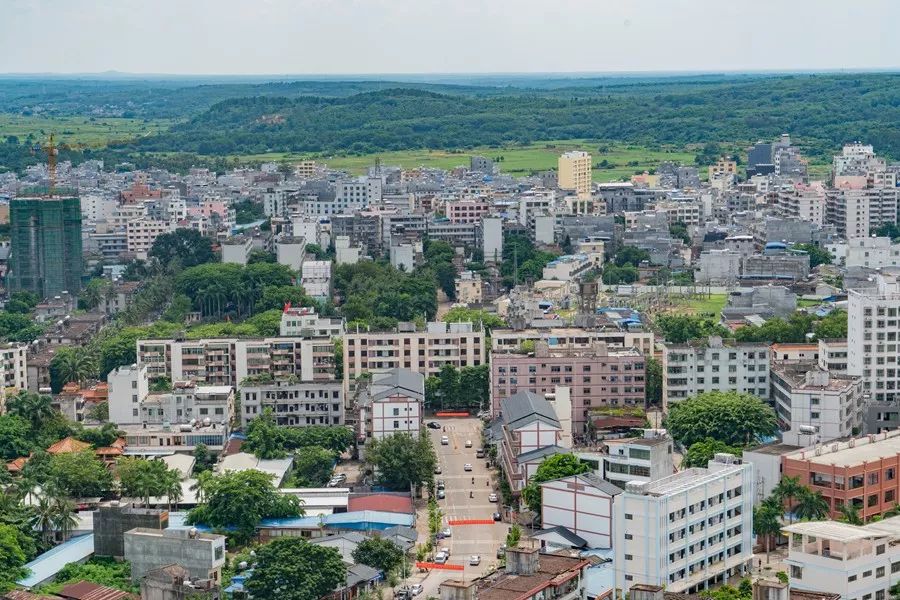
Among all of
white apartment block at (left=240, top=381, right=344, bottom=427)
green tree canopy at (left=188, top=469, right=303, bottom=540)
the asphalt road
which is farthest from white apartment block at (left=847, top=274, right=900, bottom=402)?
green tree canopy at (left=188, top=469, right=303, bottom=540)

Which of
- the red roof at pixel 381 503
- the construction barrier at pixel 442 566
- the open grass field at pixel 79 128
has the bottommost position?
the construction barrier at pixel 442 566

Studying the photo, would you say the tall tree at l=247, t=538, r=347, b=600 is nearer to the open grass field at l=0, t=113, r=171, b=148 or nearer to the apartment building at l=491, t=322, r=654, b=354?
the apartment building at l=491, t=322, r=654, b=354

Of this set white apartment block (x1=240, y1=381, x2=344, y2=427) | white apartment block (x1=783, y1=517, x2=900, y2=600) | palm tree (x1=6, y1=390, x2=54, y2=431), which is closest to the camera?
white apartment block (x1=783, y1=517, x2=900, y2=600)

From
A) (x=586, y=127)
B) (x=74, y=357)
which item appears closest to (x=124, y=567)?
(x=74, y=357)

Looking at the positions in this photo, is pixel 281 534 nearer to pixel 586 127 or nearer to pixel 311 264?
pixel 311 264

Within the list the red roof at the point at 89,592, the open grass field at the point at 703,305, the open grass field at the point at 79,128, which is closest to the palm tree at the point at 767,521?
the red roof at the point at 89,592

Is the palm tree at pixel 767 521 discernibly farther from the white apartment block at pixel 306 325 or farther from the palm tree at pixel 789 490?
the white apartment block at pixel 306 325
